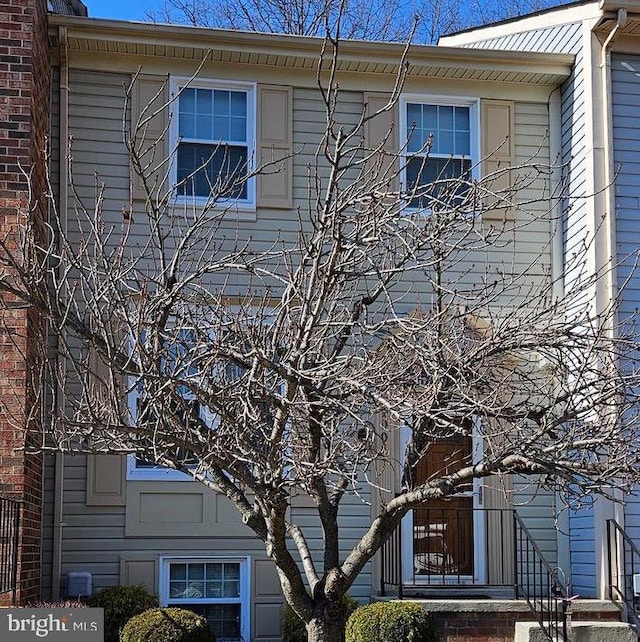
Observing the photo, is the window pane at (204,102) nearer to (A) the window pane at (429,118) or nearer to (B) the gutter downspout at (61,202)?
(B) the gutter downspout at (61,202)

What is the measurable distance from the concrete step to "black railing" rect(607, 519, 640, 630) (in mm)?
451

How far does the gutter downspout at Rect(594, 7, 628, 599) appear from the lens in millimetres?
10805

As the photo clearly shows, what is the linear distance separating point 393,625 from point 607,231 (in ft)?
15.2

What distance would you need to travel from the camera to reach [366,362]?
19.3 ft

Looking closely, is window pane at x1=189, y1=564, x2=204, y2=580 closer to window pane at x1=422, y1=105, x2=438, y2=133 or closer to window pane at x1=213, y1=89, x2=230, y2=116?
window pane at x1=213, y1=89, x2=230, y2=116

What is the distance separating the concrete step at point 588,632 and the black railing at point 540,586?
3.6 inches

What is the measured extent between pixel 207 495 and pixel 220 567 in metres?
0.77

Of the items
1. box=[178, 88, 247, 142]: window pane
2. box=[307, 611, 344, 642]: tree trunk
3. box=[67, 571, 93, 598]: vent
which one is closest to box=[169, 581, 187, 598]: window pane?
box=[67, 571, 93, 598]: vent

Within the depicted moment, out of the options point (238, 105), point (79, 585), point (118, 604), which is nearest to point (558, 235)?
point (238, 105)

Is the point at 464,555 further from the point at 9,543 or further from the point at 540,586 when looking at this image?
the point at 9,543

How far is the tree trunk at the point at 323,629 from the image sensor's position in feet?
20.7

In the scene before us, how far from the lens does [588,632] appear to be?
32.5ft

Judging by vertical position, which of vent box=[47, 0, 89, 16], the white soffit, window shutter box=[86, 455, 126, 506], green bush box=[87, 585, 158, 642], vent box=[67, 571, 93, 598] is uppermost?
vent box=[47, 0, 89, 16]

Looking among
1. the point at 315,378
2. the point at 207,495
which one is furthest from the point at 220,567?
the point at 315,378
